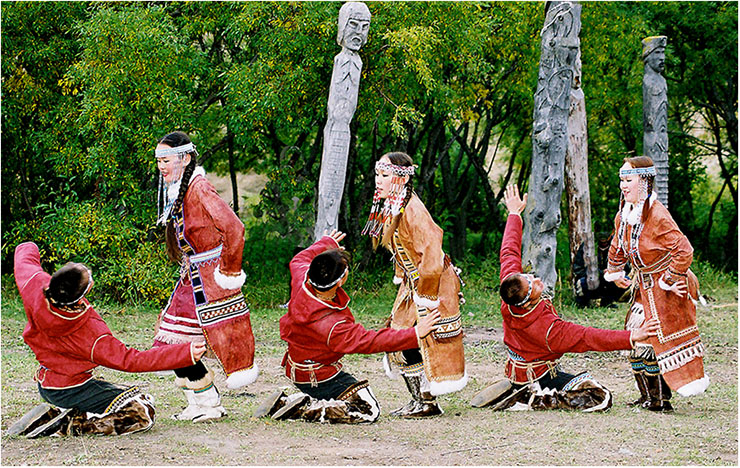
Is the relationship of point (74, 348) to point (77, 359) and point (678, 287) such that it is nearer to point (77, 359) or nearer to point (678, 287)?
point (77, 359)

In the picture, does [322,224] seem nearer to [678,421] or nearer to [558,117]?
[558,117]

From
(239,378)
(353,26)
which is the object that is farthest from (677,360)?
(353,26)

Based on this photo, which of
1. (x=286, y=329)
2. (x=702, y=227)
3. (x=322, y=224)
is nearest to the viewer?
(x=286, y=329)

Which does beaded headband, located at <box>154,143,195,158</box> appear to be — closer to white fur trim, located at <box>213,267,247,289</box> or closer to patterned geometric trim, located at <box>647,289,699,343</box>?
white fur trim, located at <box>213,267,247,289</box>

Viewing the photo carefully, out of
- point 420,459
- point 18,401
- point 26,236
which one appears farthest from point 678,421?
point 26,236

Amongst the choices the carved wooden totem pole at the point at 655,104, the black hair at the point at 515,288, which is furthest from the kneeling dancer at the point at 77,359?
the carved wooden totem pole at the point at 655,104

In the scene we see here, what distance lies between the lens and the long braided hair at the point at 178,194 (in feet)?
18.2

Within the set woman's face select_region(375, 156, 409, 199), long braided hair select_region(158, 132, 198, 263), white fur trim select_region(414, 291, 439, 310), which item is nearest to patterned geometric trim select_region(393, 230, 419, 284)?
white fur trim select_region(414, 291, 439, 310)

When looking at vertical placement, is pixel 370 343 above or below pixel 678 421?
above

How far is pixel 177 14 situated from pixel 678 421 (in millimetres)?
8221

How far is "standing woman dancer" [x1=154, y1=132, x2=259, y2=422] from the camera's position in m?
5.45

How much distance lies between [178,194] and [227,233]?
16.9 inches

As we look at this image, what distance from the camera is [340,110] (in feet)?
29.3

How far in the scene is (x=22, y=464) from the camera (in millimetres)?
4723
